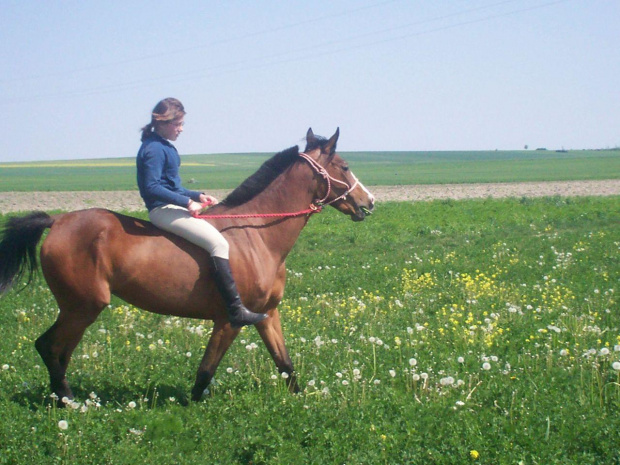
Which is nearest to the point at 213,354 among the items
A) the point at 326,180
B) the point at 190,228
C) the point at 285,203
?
the point at 190,228

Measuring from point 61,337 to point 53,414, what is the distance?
0.76 meters

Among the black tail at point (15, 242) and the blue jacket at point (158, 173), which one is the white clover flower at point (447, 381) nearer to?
the blue jacket at point (158, 173)

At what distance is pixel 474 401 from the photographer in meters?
5.83

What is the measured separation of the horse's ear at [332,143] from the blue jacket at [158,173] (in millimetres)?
1438

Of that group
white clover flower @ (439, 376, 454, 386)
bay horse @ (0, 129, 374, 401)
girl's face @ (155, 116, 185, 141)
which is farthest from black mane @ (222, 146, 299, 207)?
white clover flower @ (439, 376, 454, 386)

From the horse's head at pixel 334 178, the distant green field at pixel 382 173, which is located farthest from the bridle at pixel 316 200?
the distant green field at pixel 382 173

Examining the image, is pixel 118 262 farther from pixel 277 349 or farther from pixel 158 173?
pixel 277 349

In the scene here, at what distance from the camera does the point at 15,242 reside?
21.0ft

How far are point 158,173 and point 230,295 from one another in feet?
4.08

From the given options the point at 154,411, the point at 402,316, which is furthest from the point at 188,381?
the point at 402,316

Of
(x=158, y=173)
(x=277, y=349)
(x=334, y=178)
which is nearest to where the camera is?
(x=158, y=173)

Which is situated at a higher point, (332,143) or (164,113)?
(164,113)

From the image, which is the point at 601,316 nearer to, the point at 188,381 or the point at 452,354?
the point at 452,354

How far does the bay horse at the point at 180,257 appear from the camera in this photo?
6.06m
